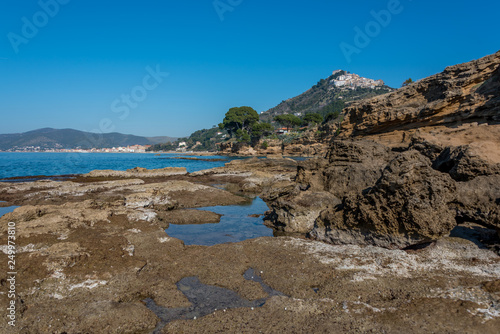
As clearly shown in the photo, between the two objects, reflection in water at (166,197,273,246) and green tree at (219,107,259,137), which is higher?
green tree at (219,107,259,137)

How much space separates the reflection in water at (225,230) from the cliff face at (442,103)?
16.6 m

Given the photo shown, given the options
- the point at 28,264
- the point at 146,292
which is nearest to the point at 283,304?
the point at 146,292

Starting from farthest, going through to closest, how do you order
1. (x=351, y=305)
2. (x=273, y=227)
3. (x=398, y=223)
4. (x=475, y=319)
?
(x=273, y=227) < (x=398, y=223) < (x=351, y=305) < (x=475, y=319)

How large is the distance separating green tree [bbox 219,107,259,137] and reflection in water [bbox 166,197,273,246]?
329 ft

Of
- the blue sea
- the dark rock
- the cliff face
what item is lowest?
the blue sea

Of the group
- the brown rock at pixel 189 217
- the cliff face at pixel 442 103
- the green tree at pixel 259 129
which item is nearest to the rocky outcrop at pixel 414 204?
the brown rock at pixel 189 217

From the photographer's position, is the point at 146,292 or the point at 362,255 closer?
the point at 146,292

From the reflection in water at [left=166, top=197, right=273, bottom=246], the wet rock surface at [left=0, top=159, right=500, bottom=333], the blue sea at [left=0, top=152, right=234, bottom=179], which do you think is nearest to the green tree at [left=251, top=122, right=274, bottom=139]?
the blue sea at [left=0, top=152, right=234, bottom=179]

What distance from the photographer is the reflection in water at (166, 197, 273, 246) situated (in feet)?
35.8

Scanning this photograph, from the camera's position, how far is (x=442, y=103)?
21.7 metres

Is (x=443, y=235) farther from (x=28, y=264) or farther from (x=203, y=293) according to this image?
(x=28, y=264)

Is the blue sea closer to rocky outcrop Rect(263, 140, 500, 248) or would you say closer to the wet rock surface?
the wet rock surface

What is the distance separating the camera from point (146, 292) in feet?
20.8

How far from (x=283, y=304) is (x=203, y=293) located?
6.29 feet
